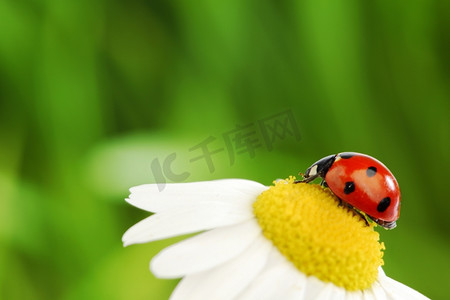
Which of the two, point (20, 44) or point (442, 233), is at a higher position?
point (20, 44)

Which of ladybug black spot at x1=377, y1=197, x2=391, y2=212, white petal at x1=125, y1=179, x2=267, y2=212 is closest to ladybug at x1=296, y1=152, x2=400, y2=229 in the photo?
ladybug black spot at x1=377, y1=197, x2=391, y2=212

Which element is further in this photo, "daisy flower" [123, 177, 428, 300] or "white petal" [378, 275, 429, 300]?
"white petal" [378, 275, 429, 300]

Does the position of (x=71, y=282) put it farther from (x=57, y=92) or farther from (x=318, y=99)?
(x=318, y=99)

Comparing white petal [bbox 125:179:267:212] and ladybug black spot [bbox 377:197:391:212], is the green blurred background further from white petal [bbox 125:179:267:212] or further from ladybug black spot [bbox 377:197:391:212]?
ladybug black spot [bbox 377:197:391:212]

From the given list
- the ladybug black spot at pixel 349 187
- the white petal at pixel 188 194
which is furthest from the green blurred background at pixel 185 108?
the ladybug black spot at pixel 349 187

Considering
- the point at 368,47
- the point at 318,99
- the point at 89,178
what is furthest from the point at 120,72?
the point at 368,47

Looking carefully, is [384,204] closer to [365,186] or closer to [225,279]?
[365,186]

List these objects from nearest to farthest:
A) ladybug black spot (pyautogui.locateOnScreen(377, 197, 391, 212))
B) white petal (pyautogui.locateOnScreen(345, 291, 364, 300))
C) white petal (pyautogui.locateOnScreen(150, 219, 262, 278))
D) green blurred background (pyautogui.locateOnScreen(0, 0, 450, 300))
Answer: white petal (pyautogui.locateOnScreen(150, 219, 262, 278)) → white petal (pyautogui.locateOnScreen(345, 291, 364, 300)) → ladybug black spot (pyautogui.locateOnScreen(377, 197, 391, 212)) → green blurred background (pyautogui.locateOnScreen(0, 0, 450, 300))
